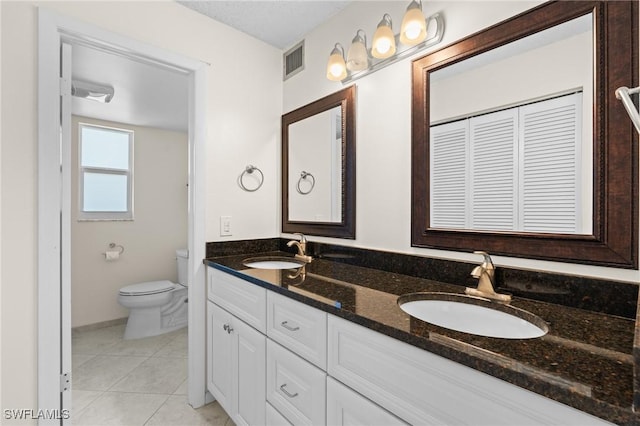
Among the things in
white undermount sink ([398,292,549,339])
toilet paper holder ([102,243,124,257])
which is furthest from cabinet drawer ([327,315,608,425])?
toilet paper holder ([102,243,124,257])

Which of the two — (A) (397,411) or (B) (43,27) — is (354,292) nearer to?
(A) (397,411)

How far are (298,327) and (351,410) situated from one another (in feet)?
1.05

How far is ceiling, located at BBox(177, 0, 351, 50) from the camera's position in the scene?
1.71m

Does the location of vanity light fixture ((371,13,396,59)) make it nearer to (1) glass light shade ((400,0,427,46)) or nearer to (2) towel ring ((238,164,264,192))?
(1) glass light shade ((400,0,427,46))

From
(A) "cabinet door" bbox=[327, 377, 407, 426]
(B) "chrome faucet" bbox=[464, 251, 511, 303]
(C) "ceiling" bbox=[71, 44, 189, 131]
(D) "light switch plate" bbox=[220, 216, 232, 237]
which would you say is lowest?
(A) "cabinet door" bbox=[327, 377, 407, 426]

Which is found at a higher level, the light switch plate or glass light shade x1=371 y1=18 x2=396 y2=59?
glass light shade x1=371 y1=18 x2=396 y2=59

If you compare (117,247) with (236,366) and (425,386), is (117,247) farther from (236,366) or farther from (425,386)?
(425,386)

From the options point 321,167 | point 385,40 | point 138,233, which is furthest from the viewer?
point 138,233

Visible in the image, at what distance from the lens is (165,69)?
1.77 meters

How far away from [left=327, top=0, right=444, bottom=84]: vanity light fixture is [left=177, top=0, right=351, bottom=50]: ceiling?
27 cm

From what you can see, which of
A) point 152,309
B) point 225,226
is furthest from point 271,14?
point 152,309

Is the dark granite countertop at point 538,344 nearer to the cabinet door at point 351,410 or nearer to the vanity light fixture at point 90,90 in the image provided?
the cabinet door at point 351,410

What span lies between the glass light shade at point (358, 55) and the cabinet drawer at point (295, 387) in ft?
4.58


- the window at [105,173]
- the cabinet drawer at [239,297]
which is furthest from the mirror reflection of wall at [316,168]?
the window at [105,173]
